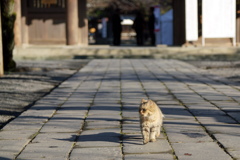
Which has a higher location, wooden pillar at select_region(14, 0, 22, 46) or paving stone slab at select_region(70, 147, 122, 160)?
wooden pillar at select_region(14, 0, 22, 46)

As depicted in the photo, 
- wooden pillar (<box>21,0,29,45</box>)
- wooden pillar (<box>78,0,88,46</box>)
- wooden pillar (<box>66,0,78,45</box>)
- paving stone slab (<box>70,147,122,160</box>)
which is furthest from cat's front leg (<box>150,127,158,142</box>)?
wooden pillar (<box>78,0,88,46</box>)

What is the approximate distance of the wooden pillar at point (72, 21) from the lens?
20672mm

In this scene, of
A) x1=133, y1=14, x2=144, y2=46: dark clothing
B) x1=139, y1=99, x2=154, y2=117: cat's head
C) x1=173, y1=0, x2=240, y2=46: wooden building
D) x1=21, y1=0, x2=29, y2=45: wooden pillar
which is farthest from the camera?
x1=133, y1=14, x2=144, y2=46: dark clothing

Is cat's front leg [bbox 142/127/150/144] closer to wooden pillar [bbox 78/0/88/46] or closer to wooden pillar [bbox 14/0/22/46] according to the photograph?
wooden pillar [bbox 14/0/22/46]

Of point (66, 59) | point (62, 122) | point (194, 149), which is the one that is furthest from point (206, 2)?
point (194, 149)

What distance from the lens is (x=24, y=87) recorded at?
9.99m

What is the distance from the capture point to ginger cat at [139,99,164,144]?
431 centimetres

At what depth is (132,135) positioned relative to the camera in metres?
4.95

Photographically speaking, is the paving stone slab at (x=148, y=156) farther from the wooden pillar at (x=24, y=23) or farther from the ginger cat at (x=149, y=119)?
the wooden pillar at (x=24, y=23)

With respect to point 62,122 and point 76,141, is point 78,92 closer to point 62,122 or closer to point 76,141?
point 62,122

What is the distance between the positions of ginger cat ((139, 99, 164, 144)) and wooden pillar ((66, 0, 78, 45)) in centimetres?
1650

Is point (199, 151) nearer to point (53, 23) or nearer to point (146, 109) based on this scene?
point (146, 109)

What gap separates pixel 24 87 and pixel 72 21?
1101 cm

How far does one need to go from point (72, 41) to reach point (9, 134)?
15841 millimetres
